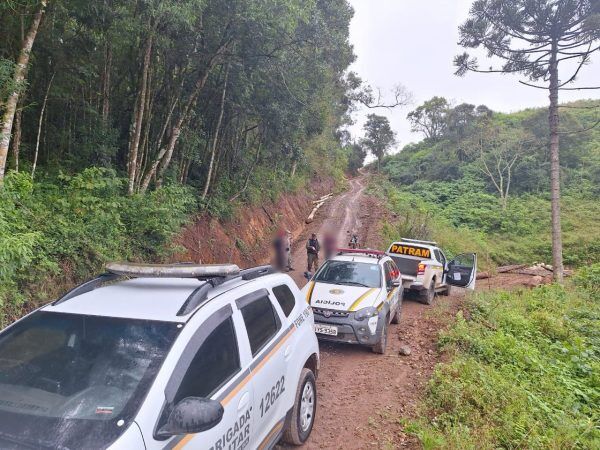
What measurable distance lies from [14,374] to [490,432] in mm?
4692

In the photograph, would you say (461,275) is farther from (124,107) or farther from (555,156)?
(124,107)

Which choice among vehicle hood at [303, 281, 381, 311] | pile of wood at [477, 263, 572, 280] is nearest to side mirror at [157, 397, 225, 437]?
vehicle hood at [303, 281, 381, 311]

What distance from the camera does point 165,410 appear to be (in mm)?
2176

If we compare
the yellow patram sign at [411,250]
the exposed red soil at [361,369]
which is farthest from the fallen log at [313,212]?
the yellow patram sign at [411,250]

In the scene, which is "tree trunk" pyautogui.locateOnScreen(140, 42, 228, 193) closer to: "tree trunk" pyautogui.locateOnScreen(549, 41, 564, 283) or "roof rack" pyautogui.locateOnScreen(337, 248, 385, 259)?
"roof rack" pyautogui.locateOnScreen(337, 248, 385, 259)

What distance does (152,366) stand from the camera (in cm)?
232

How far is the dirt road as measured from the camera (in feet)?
14.8

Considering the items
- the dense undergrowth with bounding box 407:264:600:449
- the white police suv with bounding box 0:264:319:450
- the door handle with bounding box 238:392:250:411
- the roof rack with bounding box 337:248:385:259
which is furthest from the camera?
the roof rack with bounding box 337:248:385:259

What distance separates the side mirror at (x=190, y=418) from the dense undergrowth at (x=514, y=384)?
3035 millimetres

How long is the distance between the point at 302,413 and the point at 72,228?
511 centimetres

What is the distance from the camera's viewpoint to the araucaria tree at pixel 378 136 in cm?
5516

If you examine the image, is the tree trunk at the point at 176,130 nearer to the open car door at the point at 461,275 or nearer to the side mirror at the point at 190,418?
the side mirror at the point at 190,418

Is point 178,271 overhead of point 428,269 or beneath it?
overhead

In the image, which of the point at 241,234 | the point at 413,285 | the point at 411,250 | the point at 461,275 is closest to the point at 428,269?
the point at 413,285
